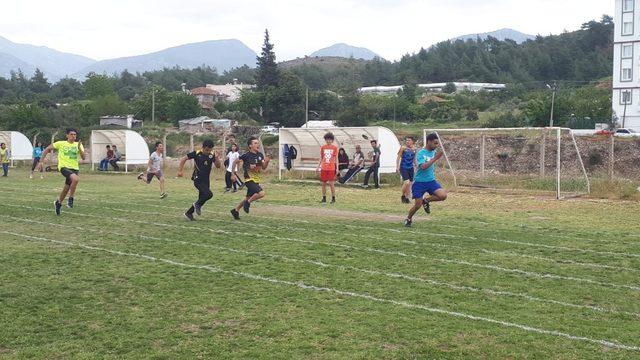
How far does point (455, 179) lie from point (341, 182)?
4.37m

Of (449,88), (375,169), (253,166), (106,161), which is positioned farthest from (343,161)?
(449,88)

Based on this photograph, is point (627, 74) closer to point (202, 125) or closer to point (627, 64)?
point (627, 64)

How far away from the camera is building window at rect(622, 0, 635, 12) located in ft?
269

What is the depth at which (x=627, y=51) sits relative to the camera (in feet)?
270

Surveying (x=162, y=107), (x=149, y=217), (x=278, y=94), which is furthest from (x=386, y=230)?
(x=162, y=107)

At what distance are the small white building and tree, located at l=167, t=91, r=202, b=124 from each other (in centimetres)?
5045

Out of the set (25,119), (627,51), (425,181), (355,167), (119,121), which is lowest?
(425,181)

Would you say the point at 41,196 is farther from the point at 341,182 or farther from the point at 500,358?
the point at 500,358

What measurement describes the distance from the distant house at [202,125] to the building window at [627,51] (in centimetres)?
4570

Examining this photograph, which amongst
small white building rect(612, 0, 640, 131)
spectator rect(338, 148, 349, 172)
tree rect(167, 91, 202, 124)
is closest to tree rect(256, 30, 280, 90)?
tree rect(167, 91, 202, 124)

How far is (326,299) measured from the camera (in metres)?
7.70

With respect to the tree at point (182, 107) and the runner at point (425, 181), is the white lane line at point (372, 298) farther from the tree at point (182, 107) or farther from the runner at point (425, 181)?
the tree at point (182, 107)

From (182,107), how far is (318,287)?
8320 cm

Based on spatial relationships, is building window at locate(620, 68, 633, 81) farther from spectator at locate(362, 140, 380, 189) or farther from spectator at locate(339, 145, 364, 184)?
spectator at locate(362, 140, 380, 189)
